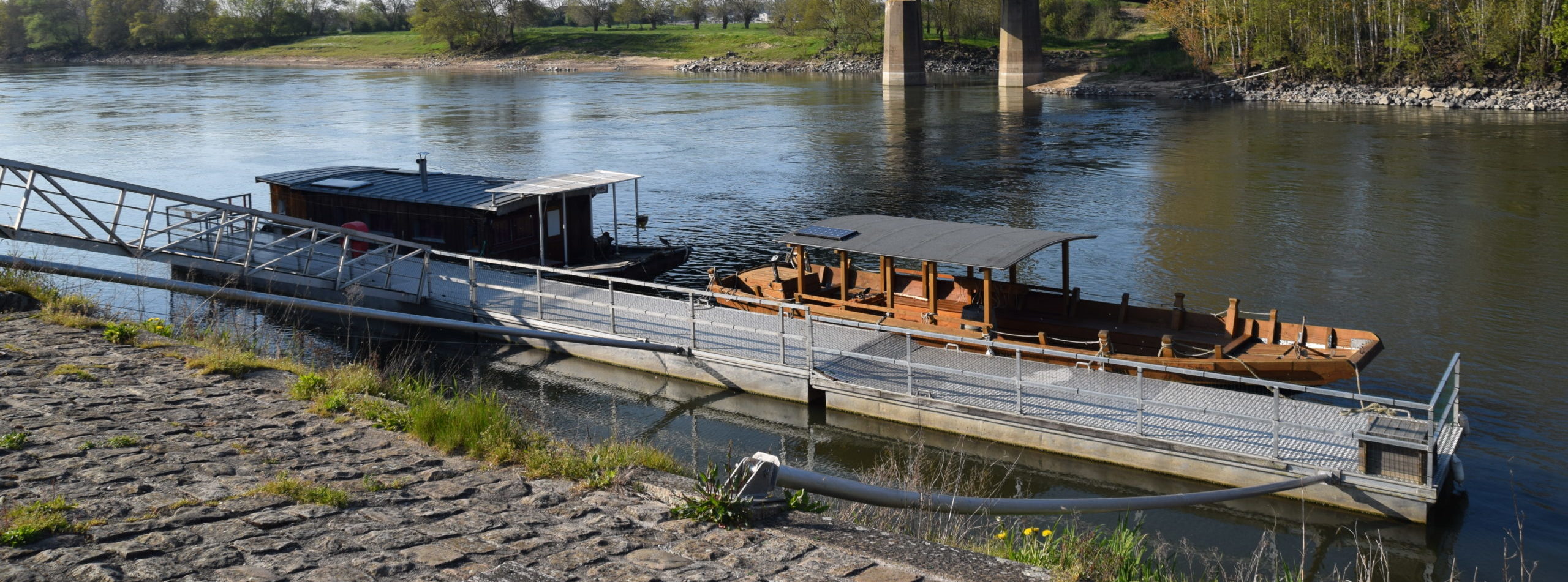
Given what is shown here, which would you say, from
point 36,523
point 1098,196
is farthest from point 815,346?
point 1098,196

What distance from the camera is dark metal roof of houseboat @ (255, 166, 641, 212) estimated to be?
28.5 m

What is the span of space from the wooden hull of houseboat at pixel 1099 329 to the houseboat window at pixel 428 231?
369 inches

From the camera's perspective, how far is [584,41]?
506 ft

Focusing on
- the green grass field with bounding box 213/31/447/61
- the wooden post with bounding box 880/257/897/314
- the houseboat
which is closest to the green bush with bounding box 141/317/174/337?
the wooden post with bounding box 880/257/897/314

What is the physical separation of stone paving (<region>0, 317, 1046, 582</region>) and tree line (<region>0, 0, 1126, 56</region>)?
115 m

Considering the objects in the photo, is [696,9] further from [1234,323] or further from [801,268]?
[1234,323]

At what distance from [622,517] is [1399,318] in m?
22.6

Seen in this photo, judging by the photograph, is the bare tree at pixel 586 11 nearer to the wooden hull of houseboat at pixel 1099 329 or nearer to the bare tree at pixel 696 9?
the bare tree at pixel 696 9

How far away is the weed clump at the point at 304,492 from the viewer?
372 inches

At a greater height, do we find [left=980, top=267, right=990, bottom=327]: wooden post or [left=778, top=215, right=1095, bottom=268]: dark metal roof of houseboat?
[left=778, top=215, right=1095, bottom=268]: dark metal roof of houseboat

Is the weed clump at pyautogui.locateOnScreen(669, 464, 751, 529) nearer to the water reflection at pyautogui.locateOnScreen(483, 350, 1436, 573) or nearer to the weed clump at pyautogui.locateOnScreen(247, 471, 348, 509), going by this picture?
the weed clump at pyautogui.locateOnScreen(247, 471, 348, 509)

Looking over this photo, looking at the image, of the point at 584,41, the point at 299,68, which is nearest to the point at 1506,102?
the point at 584,41

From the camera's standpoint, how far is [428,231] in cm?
2989

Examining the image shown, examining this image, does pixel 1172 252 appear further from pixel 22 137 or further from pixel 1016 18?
pixel 1016 18
